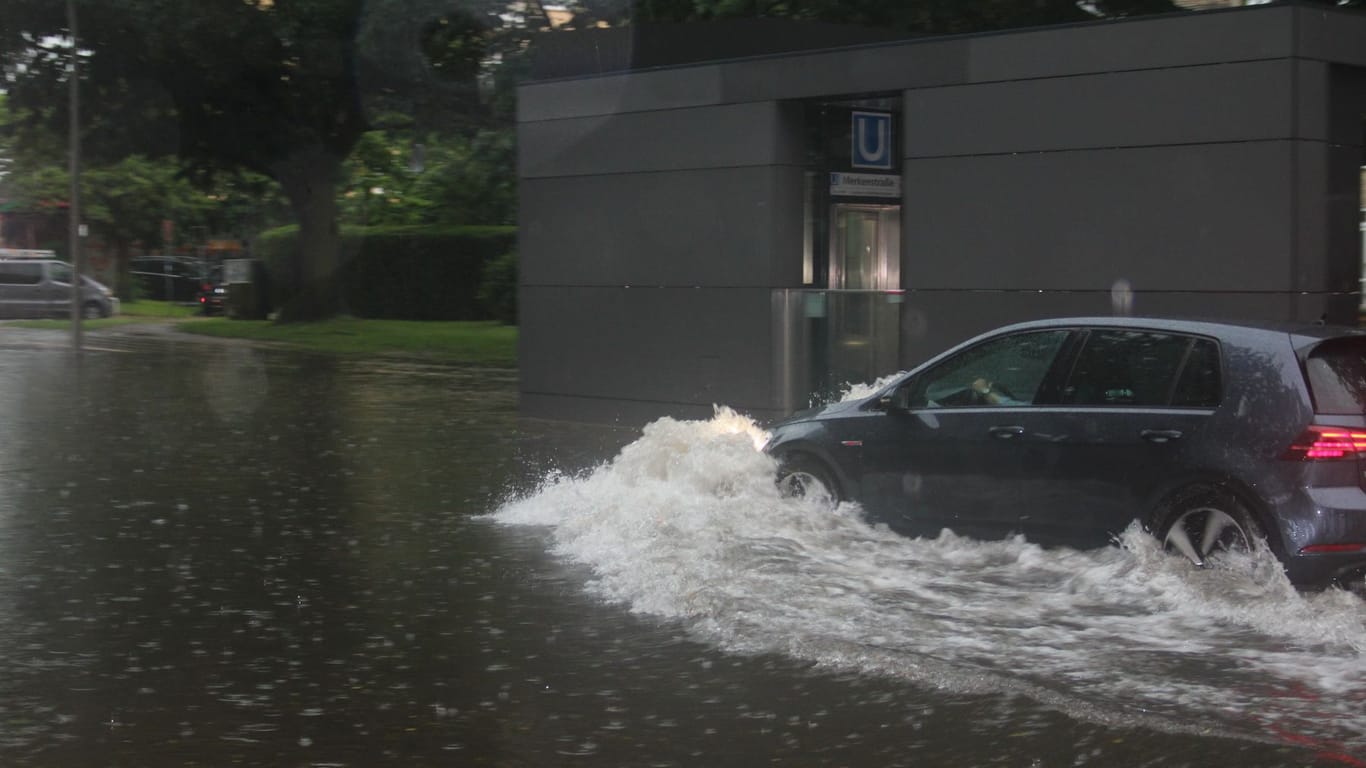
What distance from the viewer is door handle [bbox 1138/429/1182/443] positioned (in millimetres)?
8062

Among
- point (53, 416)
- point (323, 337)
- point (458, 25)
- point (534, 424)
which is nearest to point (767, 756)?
point (534, 424)

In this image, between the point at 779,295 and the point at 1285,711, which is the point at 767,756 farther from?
the point at 779,295

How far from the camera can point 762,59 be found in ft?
52.6

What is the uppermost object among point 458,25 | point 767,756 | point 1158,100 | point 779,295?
point 458,25

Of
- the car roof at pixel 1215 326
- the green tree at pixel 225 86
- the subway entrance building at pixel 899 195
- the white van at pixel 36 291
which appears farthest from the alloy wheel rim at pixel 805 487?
the white van at pixel 36 291

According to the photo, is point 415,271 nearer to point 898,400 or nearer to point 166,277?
point 166,277

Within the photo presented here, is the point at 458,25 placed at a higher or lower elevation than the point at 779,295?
higher

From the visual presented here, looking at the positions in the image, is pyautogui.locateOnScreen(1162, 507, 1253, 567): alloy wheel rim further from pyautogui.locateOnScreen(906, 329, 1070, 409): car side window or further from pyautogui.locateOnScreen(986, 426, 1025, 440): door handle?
pyautogui.locateOnScreen(906, 329, 1070, 409): car side window

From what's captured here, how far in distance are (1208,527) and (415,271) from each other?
121ft

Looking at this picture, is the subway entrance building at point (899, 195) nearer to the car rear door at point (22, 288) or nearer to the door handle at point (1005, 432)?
the door handle at point (1005, 432)

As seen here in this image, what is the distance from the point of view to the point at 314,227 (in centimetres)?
3931

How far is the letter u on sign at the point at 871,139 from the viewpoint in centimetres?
1628

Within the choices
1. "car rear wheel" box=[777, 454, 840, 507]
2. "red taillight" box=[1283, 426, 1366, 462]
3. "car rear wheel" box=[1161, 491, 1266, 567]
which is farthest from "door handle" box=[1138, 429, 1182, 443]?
"car rear wheel" box=[777, 454, 840, 507]

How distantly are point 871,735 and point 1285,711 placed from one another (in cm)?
160
